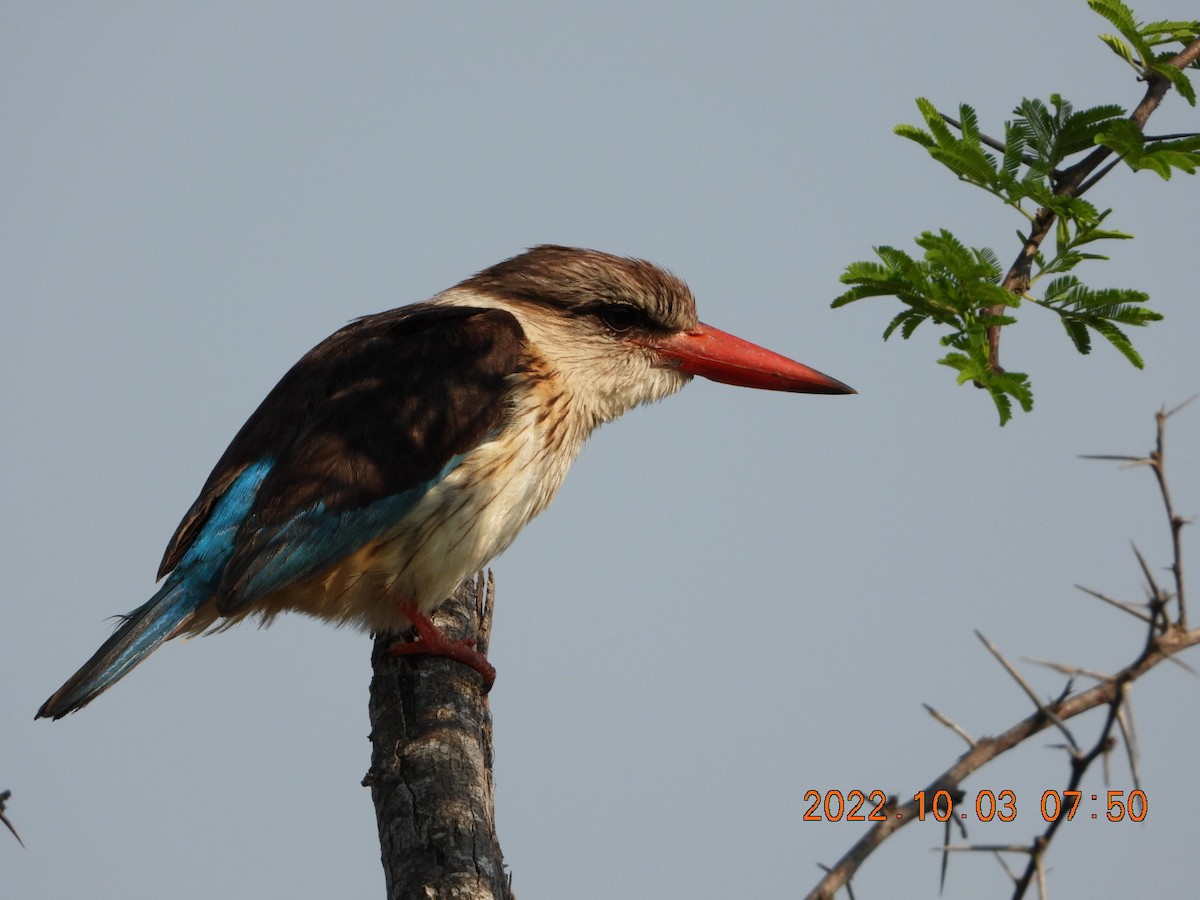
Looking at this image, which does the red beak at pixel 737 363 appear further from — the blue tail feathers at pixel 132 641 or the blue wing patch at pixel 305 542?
the blue tail feathers at pixel 132 641

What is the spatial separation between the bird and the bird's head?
21 millimetres

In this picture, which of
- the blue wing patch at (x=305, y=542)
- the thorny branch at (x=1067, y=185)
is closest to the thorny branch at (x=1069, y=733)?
the thorny branch at (x=1067, y=185)

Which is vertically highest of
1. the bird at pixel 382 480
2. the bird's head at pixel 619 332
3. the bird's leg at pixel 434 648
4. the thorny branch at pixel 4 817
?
the bird's head at pixel 619 332

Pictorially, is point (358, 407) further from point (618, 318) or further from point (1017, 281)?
point (1017, 281)

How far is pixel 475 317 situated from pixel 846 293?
1.79 m

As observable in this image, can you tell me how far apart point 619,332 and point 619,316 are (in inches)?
2.2

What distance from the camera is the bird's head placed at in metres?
4.18

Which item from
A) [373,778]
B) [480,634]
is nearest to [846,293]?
[373,778]

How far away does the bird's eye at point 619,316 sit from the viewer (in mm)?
4262

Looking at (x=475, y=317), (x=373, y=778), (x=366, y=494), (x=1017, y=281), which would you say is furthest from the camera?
(x=475, y=317)

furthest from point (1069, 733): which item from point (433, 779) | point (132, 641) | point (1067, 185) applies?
point (132, 641)

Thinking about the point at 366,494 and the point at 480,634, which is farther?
the point at 480,634

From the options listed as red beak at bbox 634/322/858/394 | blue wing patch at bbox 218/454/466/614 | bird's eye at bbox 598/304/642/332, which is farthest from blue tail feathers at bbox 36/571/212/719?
red beak at bbox 634/322/858/394

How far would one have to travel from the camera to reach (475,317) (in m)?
3.96
